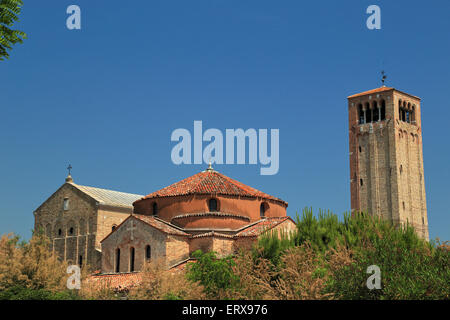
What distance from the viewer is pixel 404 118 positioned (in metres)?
57.7

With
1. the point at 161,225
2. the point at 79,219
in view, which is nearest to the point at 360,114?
the point at 79,219

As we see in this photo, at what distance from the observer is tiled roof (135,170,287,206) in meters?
36.6

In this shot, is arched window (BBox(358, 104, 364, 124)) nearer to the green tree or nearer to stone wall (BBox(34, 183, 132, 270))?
stone wall (BBox(34, 183, 132, 270))

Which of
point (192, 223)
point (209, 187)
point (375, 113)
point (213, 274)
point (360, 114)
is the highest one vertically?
point (360, 114)

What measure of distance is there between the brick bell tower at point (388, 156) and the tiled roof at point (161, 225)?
25.3m

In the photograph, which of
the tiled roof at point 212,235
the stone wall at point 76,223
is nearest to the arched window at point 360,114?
the stone wall at point 76,223

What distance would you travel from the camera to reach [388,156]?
5572 cm

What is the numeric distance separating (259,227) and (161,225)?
217 inches

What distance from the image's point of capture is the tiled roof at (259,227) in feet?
112

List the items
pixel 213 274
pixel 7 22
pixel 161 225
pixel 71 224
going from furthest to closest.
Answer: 1. pixel 71 224
2. pixel 161 225
3. pixel 213 274
4. pixel 7 22

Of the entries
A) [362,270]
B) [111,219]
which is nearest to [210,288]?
[362,270]
